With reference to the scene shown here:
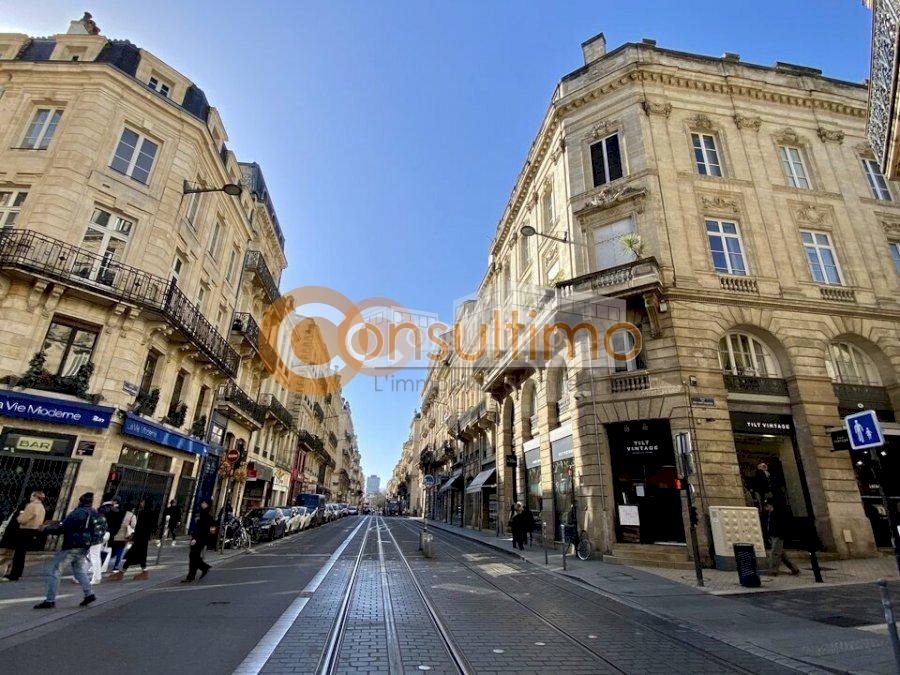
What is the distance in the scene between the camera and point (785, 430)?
621 inches

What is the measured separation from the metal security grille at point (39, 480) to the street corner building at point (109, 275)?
32 millimetres

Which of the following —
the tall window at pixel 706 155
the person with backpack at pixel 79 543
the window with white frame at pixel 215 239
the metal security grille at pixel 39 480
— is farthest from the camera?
the window with white frame at pixel 215 239

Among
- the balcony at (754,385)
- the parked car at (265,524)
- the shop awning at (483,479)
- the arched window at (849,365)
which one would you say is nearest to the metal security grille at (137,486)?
the parked car at (265,524)

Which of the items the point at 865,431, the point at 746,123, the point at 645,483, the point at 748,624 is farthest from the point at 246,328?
the point at 746,123

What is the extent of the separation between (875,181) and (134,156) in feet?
Answer: 103

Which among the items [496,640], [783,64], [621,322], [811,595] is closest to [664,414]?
[621,322]

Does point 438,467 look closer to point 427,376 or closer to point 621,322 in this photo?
point 427,376

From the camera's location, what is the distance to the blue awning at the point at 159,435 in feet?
49.5

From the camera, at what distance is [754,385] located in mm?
16141

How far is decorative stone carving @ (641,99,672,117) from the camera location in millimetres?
19672

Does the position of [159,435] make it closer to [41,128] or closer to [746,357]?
[41,128]

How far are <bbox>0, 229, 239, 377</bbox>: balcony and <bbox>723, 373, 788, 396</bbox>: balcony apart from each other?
20.0 meters

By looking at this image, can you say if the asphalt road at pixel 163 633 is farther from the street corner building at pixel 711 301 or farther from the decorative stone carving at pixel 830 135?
A: the decorative stone carving at pixel 830 135

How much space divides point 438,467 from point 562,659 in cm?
4758
